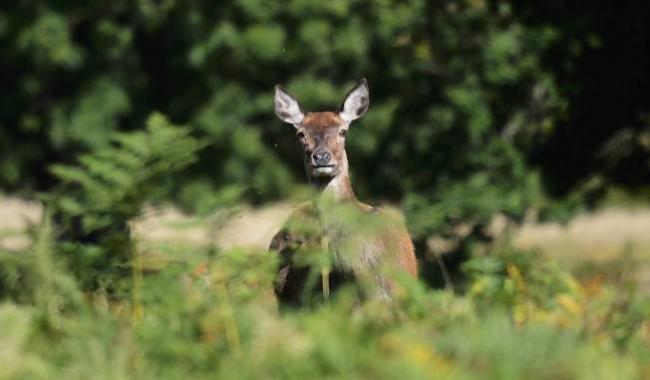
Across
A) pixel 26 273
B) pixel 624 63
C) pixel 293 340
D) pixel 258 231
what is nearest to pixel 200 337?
pixel 293 340

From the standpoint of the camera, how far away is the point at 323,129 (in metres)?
13.2

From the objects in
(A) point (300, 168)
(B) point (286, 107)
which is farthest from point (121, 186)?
(A) point (300, 168)

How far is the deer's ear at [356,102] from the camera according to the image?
13779 millimetres

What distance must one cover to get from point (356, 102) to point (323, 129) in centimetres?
83

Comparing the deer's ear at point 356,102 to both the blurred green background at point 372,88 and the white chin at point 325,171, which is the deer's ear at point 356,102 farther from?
the blurred green background at point 372,88

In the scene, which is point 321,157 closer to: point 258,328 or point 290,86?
point 258,328

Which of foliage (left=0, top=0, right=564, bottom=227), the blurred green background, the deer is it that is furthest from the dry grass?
the deer

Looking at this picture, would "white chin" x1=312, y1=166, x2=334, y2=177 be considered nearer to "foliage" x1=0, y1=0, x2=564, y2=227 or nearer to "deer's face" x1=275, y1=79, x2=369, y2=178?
"deer's face" x1=275, y1=79, x2=369, y2=178

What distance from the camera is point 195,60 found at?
77.8 feet

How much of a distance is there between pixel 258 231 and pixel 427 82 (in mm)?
16095

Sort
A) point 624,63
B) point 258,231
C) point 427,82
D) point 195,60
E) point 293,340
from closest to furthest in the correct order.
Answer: point 293,340 < point 624,63 < point 427,82 < point 195,60 < point 258,231

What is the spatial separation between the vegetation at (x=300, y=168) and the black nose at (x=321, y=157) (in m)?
0.69

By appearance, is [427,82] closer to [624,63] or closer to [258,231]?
[624,63]

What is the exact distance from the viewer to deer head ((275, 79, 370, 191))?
12.6 meters
